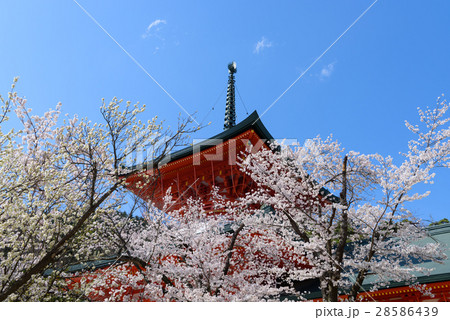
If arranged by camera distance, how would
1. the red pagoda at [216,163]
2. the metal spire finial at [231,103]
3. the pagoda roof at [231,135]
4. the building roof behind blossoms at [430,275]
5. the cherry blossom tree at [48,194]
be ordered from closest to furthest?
the cherry blossom tree at [48,194] → the building roof behind blossoms at [430,275] → the pagoda roof at [231,135] → the red pagoda at [216,163] → the metal spire finial at [231,103]

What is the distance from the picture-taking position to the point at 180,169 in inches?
628

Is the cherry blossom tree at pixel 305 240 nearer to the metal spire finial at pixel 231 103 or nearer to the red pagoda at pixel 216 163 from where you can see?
the red pagoda at pixel 216 163

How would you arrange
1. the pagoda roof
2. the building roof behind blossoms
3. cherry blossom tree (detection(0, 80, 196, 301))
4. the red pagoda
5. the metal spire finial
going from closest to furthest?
cherry blossom tree (detection(0, 80, 196, 301))
the building roof behind blossoms
the pagoda roof
the red pagoda
the metal spire finial

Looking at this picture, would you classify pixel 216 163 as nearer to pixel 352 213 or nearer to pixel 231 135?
pixel 231 135

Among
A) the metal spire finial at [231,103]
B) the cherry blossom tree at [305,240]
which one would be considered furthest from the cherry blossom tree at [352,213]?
the metal spire finial at [231,103]

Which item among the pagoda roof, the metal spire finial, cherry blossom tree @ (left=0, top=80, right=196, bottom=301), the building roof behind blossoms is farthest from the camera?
the metal spire finial

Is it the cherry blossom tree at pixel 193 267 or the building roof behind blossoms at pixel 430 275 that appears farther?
the building roof behind blossoms at pixel 430 275

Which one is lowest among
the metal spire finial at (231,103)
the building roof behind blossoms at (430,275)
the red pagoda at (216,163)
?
the building roof behind blossoms at (430,275)

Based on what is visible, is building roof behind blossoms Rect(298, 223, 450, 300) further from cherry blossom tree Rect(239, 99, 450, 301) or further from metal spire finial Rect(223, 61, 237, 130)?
metal spire finial Rect(223, 61, 237, 130)

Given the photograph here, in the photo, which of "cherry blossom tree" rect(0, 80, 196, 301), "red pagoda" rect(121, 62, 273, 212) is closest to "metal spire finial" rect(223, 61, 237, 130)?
"red pagoda" rect(121, 62, 273, 212)

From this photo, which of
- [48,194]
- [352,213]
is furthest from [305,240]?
[48,194]

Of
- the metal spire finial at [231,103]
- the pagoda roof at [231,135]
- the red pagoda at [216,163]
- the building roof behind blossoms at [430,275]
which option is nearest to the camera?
the building roof behind blossoms at [430,275]
